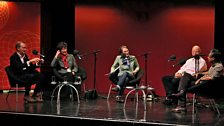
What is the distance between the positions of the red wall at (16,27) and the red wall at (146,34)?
3.45 ft

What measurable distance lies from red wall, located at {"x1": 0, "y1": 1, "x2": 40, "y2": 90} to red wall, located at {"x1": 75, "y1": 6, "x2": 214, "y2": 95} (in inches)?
41.4

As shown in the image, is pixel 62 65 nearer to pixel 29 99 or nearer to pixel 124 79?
pixel 29 99

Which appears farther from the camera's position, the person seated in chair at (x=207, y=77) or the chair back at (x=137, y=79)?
the chair back at (x=137, y=79)

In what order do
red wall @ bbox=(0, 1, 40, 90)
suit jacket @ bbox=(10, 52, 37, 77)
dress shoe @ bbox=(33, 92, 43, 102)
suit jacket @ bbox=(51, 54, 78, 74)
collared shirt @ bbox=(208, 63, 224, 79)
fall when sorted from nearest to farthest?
collared shirt @ bbox=(208, 63, 224, 79) < suit jacket @ bbox=(10, 52, 37, 77) < dress shoe @ bbox=(33, 92, 43, 102) < suit jacket @ bbox=(51, 54, 78, 74) < red wall @ bbox=(0, 1, 40, 90)

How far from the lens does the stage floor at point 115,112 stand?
6.22 meters

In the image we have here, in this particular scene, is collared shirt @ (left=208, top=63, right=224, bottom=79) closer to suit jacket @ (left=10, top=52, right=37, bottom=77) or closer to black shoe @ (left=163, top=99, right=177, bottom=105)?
black shoe @ (left=163, top=99, right=177, bottom=105)

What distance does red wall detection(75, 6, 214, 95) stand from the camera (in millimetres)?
9914

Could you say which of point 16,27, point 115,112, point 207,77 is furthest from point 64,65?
point 207,77

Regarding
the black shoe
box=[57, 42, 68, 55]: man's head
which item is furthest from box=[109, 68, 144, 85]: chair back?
box=[57, 42, 68, 55]: man's head

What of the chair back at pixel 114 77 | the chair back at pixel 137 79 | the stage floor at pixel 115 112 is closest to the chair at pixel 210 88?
the stage floor at pixel 115 112

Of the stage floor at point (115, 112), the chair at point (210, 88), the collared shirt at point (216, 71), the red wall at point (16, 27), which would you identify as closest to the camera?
the stage floor at point (115, 112)

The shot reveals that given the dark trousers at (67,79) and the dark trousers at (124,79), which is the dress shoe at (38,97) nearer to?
the dark trousers at (67,79)

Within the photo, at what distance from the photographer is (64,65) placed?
347 inches

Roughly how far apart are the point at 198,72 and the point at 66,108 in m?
2.52
